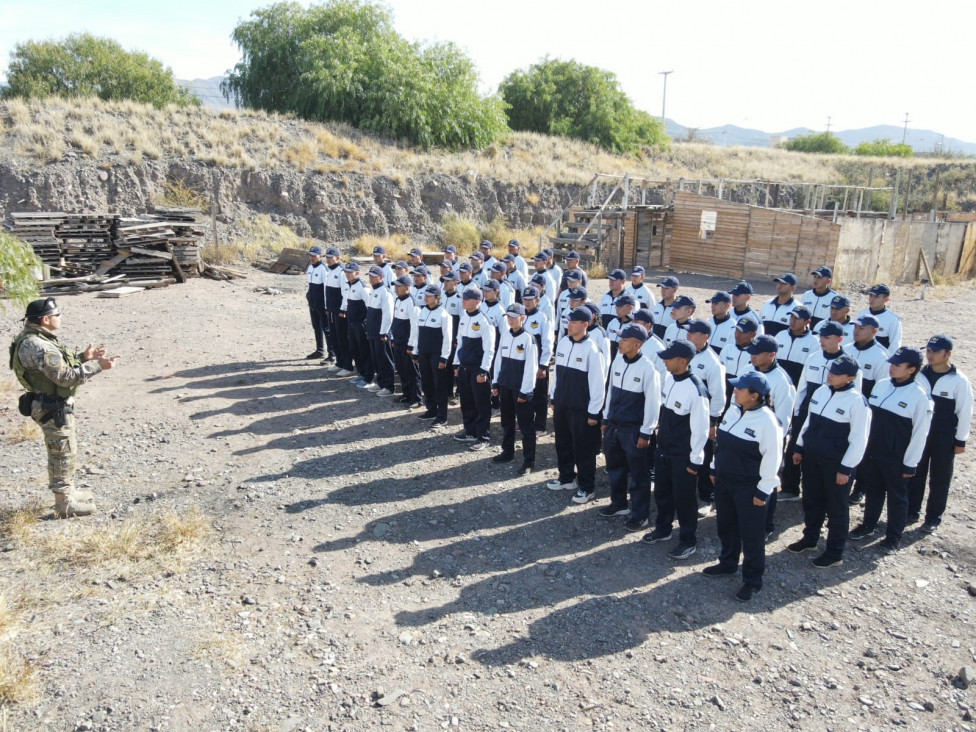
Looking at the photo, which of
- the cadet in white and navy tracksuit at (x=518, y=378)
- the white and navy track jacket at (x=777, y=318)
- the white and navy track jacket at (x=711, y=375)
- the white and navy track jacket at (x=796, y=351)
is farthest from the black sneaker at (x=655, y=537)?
the white and navy track jacket at (x=777, y=318)

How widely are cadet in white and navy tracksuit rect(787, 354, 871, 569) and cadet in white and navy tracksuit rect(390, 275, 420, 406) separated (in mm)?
5600

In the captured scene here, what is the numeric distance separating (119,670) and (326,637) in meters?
1.40

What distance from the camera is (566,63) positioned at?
146 feet

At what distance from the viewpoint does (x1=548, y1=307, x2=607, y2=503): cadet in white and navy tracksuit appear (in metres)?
7.35

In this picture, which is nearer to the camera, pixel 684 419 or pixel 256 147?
pixel 684 419

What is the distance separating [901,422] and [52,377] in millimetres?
7783

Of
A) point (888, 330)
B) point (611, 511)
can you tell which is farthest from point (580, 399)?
point (888, 330)

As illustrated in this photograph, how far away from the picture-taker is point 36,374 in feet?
21.0

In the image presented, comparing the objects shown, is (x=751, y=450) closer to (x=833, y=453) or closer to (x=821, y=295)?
(x=833, y=453)

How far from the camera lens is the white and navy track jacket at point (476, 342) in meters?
8.84

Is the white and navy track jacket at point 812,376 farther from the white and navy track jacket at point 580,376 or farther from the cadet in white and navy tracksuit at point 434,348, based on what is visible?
the cadet in white and navy tracksuit at point 434,348

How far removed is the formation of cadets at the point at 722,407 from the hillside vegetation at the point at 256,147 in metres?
18.9

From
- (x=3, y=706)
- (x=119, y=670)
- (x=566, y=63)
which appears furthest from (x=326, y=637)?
Answer: (x=566, y=63)

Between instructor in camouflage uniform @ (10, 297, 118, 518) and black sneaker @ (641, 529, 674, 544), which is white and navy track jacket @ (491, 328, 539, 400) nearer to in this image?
black sneaker @ (641, 529, 674, 544)
